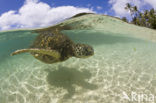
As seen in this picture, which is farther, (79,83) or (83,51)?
(79,83)

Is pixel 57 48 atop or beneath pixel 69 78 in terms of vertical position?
atop

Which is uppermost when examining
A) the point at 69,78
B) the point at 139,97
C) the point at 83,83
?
the point at 69,78

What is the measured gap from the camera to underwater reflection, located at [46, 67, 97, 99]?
12.3ft

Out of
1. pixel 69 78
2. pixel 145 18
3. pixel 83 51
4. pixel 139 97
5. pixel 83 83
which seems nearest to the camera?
pixel 139 97

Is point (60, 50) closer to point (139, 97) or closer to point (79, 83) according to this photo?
point (79, 83)

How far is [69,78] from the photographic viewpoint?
4.25m

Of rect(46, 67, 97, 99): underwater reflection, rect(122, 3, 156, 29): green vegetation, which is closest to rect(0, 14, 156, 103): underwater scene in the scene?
rect(46, 67, 97, 99): underwater reflection

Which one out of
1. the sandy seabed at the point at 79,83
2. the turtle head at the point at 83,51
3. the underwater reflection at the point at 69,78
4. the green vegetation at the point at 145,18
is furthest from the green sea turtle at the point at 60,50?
the green vegetation at the point at 145,18

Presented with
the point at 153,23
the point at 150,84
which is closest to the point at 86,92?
A: the point at 150,84

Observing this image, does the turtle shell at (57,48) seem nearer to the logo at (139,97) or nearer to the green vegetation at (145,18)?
the logo at (139,97)

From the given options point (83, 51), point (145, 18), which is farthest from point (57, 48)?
point (145, 18)

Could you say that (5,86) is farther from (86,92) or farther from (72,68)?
(86,92)

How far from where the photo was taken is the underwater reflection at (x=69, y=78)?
147 inches

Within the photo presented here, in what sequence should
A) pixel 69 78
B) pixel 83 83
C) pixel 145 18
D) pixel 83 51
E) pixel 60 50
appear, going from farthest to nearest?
pixel 145 18 → pixel 69 78 → pixel 60 50 → pixel 83 83 → pixel 83 51
